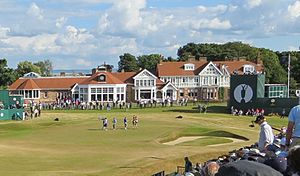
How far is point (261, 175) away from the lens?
5648 mm

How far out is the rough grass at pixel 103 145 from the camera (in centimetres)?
2625

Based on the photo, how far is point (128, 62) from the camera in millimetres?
161625

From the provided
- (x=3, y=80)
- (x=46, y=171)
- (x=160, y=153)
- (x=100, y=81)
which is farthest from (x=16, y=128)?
(x=3, y=80)

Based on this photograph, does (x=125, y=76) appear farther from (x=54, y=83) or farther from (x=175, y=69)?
(x=54, y=83)

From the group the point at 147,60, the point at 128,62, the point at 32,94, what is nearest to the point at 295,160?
the point at 32,94

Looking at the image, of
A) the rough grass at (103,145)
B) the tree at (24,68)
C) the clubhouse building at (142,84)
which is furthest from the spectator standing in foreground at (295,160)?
the tree at (24,68)

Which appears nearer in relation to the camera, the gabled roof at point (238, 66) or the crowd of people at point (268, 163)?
the crowd of people at point (268, 163)

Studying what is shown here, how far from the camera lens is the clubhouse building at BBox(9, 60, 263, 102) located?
101m

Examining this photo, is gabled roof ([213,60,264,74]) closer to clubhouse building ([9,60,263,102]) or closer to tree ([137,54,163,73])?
clubhouse building ([9,60,263,102])

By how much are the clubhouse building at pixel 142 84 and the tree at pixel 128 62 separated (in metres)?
46.4

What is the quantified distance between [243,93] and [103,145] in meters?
39.6

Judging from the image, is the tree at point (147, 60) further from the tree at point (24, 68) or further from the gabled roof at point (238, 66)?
the gabled roof at point (238, 66)

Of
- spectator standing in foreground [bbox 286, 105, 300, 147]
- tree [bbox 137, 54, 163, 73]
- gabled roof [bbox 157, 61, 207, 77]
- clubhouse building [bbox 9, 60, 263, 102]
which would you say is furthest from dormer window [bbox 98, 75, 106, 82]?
spectator standing in foreground [bbox 286, 105, 300, 147]

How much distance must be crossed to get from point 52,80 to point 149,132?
2376 inches
